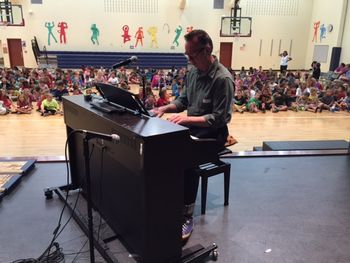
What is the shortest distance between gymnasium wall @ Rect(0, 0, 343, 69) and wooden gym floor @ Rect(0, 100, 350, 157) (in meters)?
8.03

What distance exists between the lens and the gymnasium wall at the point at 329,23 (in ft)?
40.7

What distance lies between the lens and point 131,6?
45.4ft

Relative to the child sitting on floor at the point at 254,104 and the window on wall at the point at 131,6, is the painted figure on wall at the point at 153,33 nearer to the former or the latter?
the window on wall at the point at 131,6

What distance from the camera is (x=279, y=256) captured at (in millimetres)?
1921

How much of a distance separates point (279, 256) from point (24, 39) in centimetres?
1454

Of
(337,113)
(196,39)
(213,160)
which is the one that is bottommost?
(337,113)

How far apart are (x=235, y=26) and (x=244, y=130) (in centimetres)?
1004

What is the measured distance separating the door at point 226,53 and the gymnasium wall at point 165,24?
0.65 feet

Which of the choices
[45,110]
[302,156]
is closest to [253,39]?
[45,110]

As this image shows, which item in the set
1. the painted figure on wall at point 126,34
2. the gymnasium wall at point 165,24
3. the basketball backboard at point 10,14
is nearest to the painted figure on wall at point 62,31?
the gymnasium wall at point 165,24

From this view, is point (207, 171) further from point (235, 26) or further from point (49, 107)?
point (235, 26)

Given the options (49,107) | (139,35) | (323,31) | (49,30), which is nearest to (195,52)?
(49,107)

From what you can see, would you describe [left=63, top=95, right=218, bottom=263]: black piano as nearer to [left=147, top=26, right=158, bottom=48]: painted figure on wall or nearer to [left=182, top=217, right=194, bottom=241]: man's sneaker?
[left=182, top=217, right=194, bottom=241]: man's sneaker

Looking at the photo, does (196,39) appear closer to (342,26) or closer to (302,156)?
(302,156)
